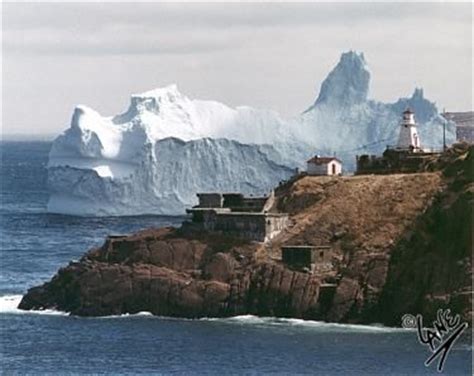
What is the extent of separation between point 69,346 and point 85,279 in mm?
11272

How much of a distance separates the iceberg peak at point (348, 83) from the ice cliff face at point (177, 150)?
0.21 metres

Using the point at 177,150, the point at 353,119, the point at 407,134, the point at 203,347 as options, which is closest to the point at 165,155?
the point at 177,150

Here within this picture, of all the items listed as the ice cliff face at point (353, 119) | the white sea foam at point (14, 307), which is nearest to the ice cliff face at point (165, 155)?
the ice cliff face at point (353, 119)

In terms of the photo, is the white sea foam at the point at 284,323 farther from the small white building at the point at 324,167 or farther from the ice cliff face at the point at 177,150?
the ice cliff face at the point at 177,150

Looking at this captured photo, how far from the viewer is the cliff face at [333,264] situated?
8062cm

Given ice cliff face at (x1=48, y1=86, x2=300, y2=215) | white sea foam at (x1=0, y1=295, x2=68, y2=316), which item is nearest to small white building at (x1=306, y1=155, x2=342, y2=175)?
white sea foam at (x1=0, y1=295, x2=68, y2=316)

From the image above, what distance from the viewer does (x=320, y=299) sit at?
81438 millimetres

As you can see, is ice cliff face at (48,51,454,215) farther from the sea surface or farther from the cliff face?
the cliff face

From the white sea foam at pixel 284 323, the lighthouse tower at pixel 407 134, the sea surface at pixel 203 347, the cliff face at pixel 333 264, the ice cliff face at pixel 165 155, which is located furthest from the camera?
the ice cliff face at pixel 165 155

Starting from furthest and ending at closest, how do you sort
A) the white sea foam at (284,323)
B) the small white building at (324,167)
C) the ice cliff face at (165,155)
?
the ice cliff face at (165,155)
the small white building at (324,167)
the white sea foam at (284,323)

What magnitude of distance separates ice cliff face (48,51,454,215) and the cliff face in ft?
106

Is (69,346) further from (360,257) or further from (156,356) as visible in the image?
(360,257)

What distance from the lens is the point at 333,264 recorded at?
84188 mm

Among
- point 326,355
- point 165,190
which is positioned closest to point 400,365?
point 326,355
